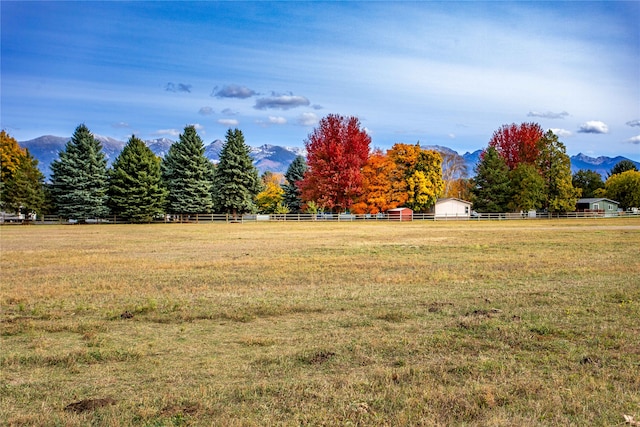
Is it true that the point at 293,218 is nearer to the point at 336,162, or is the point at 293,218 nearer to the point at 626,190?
the point at 336,162

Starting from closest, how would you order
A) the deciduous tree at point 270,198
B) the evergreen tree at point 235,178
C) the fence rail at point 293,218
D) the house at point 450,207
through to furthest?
1. the fence rail at point 293,218
2. the evergreen tree at point 235,178
3. the house at point 450,207
4. the deciduous tree at point 270,198

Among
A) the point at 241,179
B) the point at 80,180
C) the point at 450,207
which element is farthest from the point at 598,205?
the point at 80,180

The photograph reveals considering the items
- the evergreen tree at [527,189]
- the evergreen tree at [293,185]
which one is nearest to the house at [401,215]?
the evergreen tree at [527,189]

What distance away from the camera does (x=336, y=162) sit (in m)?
68.9

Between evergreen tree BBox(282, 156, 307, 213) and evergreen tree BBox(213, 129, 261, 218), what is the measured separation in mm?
13593

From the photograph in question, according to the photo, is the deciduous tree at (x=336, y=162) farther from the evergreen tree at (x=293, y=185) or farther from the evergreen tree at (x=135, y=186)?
the evergreen tree at (x=135, y=186)

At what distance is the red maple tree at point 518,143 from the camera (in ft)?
275

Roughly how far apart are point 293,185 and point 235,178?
17730 mm

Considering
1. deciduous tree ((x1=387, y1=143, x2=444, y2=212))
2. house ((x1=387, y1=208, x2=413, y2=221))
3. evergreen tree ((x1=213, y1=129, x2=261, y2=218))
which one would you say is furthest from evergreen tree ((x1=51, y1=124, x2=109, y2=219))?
deciduous tree ((x1=387, y1=143, x2=444, y2=212))

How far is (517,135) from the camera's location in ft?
279

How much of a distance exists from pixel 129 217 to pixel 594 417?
2541 inches

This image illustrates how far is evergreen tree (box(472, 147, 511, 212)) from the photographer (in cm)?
7438

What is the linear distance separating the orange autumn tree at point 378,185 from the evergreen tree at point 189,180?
21466 millimetres

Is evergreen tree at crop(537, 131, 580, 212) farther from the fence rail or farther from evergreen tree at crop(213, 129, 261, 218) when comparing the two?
evergreen tree at crop(213, 129, 261, 218)
